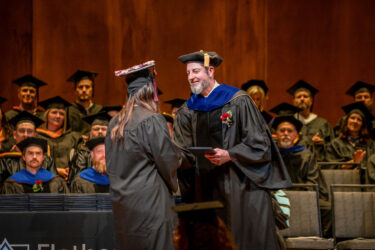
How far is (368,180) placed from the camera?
6730 mm

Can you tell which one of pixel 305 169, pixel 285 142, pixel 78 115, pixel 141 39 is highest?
pixel 141 39

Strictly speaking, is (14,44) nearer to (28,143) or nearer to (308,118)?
(28,143)

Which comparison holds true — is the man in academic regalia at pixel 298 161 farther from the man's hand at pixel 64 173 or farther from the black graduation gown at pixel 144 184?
the black graduation gown at pixel 144 184

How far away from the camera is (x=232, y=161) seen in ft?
13.5

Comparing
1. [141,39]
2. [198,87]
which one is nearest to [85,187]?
[198,87]

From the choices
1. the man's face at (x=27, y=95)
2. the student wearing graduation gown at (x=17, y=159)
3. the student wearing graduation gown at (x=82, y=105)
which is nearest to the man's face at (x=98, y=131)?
the student wearing graduation gown at (x=17, y=159)

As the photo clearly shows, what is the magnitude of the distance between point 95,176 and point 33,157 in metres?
0.85

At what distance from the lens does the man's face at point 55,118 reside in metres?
7.76

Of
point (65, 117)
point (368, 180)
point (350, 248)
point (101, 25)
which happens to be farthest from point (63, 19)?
point (350, 248)

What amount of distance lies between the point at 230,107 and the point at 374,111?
24.2 feet

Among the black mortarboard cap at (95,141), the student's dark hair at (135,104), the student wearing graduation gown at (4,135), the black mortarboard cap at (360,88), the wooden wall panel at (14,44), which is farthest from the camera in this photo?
the wooden wall panel at (14,44)

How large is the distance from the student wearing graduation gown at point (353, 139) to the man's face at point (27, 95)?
495cm

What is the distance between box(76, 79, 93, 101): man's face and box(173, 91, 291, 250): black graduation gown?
15.0 feet

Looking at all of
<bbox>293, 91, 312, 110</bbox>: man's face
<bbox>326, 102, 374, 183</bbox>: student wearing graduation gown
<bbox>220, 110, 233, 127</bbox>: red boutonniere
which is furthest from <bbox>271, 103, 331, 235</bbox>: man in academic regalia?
<bbox>220, 110, 233, 127</bbox>: red boutonniere
